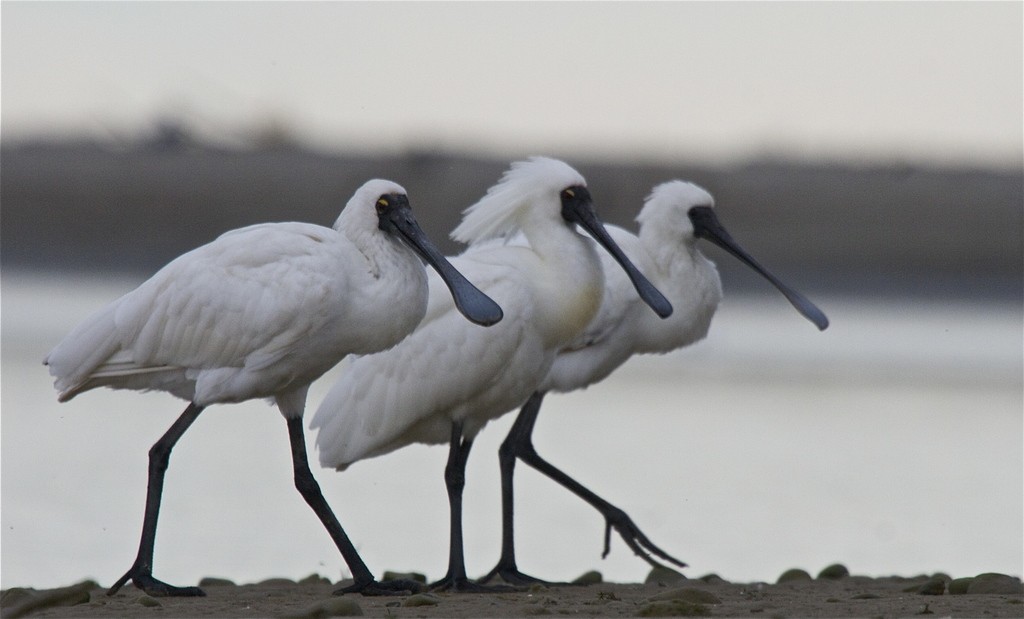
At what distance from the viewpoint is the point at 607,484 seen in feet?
35.6

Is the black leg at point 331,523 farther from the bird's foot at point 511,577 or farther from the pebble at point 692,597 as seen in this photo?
the pebble at point 692,597

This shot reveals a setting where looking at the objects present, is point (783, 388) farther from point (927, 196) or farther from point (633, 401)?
point (927, 196)

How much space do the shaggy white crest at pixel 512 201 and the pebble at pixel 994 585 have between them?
2.42 m

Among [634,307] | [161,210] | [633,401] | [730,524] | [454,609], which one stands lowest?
[454,609]

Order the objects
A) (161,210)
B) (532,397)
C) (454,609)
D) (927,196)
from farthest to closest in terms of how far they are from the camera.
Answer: (927,196) → (161,210) → (532,397) → (454,609)

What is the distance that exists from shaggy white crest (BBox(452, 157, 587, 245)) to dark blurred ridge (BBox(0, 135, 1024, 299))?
13.2 meters

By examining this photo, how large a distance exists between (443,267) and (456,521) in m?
1.16

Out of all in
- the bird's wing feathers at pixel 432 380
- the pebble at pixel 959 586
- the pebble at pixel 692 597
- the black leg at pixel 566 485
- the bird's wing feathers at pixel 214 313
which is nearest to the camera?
the pebble at pixel 692 597

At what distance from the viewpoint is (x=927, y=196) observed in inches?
1025

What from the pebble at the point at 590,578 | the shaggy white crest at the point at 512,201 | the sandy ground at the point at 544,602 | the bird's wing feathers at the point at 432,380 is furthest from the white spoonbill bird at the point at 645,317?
the sandy ground at the point at 544,602

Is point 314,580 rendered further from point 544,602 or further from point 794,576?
point 794,576

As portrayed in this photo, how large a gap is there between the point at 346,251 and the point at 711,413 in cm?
714

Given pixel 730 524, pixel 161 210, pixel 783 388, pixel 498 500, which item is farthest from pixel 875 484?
pixel 161 210

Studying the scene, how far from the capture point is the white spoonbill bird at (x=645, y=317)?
8.87 meters
